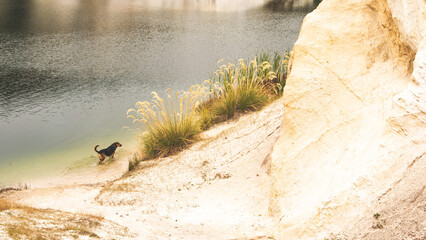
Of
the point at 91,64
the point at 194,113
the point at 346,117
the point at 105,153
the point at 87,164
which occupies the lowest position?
the point at 87,164

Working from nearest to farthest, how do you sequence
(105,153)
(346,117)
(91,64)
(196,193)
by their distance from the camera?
(346,117)
(196,193)
(105,153)
(91,64)

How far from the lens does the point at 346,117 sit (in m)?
5.60

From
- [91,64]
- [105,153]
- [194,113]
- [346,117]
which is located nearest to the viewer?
[346,117]

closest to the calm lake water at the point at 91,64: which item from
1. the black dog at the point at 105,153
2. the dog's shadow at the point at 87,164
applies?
the dog's shadow at the point at 87,164

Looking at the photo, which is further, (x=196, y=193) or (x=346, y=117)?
(x=196, y=193)

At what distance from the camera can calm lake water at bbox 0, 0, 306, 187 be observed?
1070 cm

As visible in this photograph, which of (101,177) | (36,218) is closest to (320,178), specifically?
(36,218)

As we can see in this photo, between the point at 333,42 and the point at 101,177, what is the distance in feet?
16.8

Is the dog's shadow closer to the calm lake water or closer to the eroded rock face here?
the calm lake water

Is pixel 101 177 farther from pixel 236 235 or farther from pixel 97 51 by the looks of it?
pixel 97 51

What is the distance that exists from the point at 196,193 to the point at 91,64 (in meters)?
10.4

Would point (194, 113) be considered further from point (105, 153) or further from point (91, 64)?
point (91, 64)

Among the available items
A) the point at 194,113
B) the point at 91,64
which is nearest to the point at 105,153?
the point at 194,113

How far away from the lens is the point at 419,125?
442 centimetres
